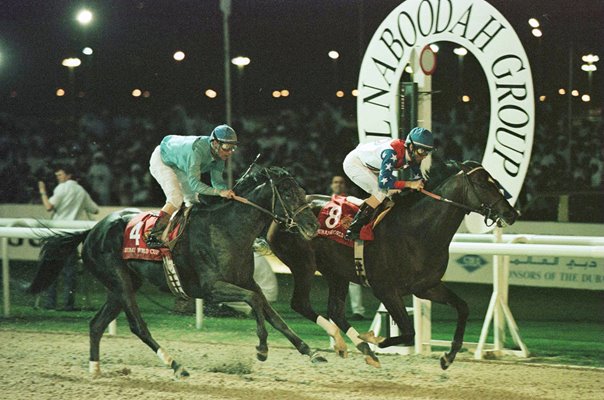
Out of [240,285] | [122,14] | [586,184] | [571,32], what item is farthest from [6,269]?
[122,14]

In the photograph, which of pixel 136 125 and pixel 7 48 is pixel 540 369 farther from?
pixel 7 48

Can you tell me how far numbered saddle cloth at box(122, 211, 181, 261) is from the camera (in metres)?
5.90

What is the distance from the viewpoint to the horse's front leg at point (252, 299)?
5430mm

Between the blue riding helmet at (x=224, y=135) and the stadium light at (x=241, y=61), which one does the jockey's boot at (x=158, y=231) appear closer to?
the blue riding helmet at (x=224, y=135)

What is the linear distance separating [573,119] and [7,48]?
10.5m

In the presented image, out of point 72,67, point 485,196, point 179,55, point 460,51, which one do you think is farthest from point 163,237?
point 72,67

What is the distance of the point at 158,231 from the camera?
582cm

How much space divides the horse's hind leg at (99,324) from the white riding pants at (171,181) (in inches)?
29.8

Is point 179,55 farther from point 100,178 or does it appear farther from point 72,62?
point 100,178

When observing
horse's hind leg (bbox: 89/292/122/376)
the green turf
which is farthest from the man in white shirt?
horse's hind leg (bbox: 89/292/122/376)

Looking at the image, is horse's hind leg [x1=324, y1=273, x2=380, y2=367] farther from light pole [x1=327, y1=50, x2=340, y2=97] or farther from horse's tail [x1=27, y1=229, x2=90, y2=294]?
light pole [x1=327, y1=50, x2=340, y2=97]

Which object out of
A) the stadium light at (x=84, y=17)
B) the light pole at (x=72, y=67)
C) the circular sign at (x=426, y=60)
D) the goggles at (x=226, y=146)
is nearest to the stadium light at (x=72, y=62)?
the light pole at (x=72, y=67)

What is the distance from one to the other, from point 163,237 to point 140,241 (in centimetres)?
22

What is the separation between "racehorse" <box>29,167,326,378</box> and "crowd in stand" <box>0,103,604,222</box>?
21.3 ft
